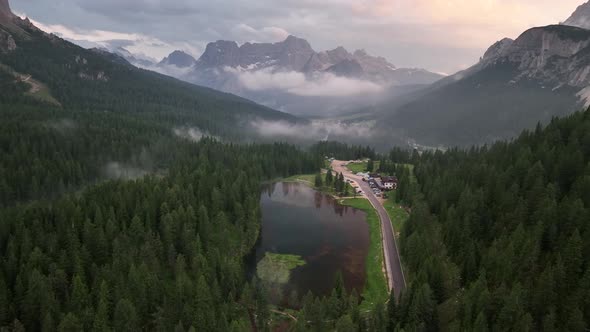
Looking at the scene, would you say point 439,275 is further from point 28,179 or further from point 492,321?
point 28,179

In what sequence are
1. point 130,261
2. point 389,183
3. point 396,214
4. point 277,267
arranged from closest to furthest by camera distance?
point 130,261 → point 277,267 → point 396,214 → point 389,183

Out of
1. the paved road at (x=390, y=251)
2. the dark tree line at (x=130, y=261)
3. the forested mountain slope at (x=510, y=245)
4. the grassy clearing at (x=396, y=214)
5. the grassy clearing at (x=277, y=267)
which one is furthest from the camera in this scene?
the grassy clearing at (x=396, y=214)

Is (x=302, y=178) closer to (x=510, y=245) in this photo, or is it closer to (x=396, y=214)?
(x=396, y=214)

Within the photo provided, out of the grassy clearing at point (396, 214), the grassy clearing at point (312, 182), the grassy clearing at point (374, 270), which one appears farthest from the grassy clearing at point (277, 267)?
the grassy clearing at point (312, 182)

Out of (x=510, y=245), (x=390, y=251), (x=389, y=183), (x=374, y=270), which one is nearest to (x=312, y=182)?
(x=389, y=183)

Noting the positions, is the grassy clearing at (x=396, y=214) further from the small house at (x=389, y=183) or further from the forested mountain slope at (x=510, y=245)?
the forested mountain slope at (x=510, y=245)
